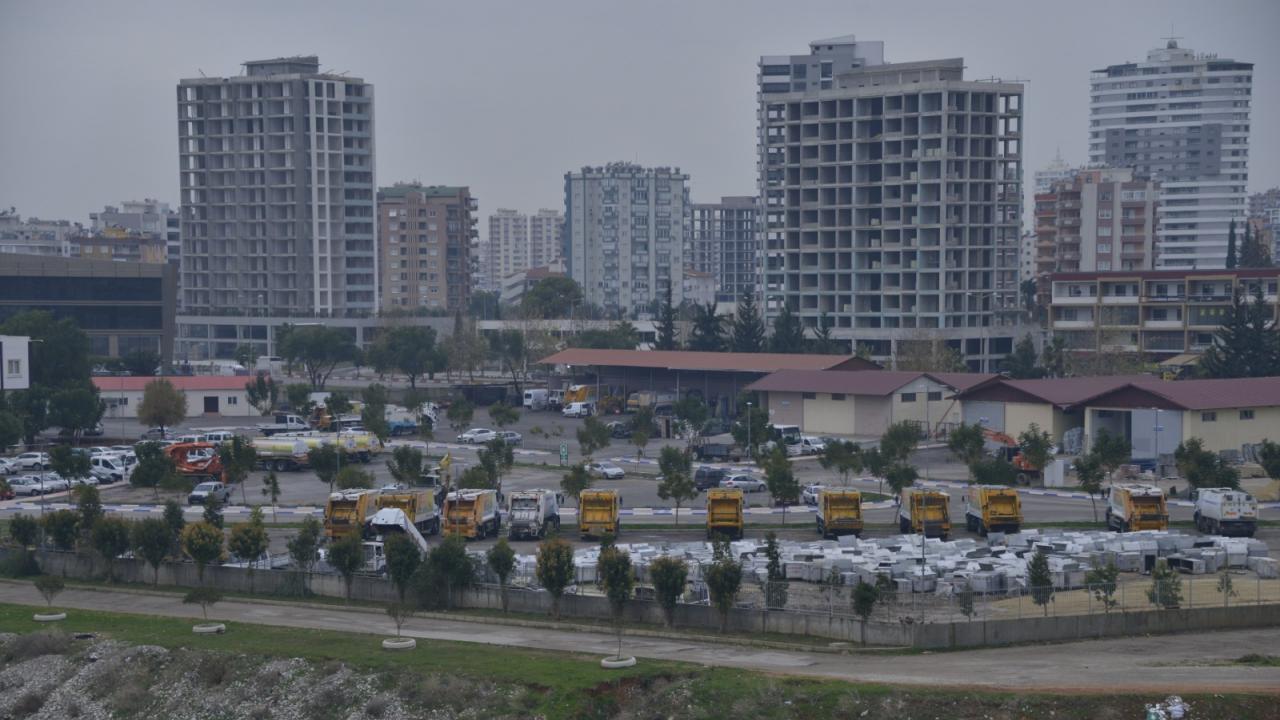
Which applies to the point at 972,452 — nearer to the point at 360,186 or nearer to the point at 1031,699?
the point at 1031,699

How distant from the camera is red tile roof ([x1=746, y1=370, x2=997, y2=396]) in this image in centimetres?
6275

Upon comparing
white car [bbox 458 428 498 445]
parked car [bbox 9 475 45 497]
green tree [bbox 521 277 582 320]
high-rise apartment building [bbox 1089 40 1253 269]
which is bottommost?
parked car [bbox 9 475 45 497]

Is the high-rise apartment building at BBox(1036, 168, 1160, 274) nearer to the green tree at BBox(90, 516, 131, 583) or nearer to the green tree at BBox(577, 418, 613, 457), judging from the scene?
the green tree at BBox(577, 418, 613, 457)

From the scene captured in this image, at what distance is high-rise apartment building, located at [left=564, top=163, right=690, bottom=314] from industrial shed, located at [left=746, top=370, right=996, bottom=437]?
96.7 meters

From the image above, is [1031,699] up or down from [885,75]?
down

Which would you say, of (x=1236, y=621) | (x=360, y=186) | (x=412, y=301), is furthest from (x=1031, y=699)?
(x=412, y=301)

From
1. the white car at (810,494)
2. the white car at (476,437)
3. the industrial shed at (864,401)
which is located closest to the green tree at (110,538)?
the white car at (810,494)

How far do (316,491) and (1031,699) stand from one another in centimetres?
2944

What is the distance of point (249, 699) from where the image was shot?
2778 centimetres

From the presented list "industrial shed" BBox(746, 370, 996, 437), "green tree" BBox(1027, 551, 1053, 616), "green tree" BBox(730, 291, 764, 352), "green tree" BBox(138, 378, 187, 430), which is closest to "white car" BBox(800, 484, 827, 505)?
"green tree" BBox(1027, 551, 1053, 616)

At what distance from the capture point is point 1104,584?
28.8 m

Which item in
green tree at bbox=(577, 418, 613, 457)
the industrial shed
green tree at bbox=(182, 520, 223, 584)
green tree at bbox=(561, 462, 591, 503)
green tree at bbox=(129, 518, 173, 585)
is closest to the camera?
green tree at bbox=(182, 520, 223, 584)

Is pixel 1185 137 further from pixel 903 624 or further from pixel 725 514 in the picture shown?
pixel 903 624

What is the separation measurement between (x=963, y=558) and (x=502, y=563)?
1026 cm
